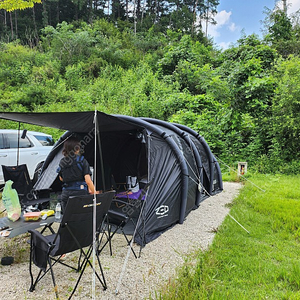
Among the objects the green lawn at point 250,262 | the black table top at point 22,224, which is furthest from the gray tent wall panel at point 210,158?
the black table top at point 22,224

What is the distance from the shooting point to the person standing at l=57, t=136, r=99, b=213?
11.8ft

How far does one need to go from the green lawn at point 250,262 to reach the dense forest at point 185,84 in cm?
561

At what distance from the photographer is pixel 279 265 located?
3.35 metres

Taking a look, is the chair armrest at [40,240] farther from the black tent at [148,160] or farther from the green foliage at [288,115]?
the green foliage at [288,115]

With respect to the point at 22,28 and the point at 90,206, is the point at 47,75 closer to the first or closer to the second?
the point at 22,28

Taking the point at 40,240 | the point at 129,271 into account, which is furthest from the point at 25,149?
the point at 129,271

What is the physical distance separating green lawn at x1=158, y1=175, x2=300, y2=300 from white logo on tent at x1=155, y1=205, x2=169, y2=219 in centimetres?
93

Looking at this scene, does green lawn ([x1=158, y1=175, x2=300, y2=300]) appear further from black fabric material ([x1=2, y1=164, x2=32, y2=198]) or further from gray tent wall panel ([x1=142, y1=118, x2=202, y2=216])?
black fabric material ([x1=2, y1=164, x2=32, y2=198])

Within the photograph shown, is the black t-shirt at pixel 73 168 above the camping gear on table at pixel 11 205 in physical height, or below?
above

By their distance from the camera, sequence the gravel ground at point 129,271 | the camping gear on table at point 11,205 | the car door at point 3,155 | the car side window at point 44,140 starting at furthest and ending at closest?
the car side window at point 44,140 → the car door at point 3,155 → the camping gear on table at point 11,205 → the gravel ground at point 129,271

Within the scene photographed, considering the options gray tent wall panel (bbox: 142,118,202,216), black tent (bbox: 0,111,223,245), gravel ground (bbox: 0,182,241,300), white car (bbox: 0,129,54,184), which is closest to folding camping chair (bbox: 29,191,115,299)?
gravel ground (bbox: 0,182,241,300)

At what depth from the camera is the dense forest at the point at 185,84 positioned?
10540mm

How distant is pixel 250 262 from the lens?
134 inches

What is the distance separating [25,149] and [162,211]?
184 inches
